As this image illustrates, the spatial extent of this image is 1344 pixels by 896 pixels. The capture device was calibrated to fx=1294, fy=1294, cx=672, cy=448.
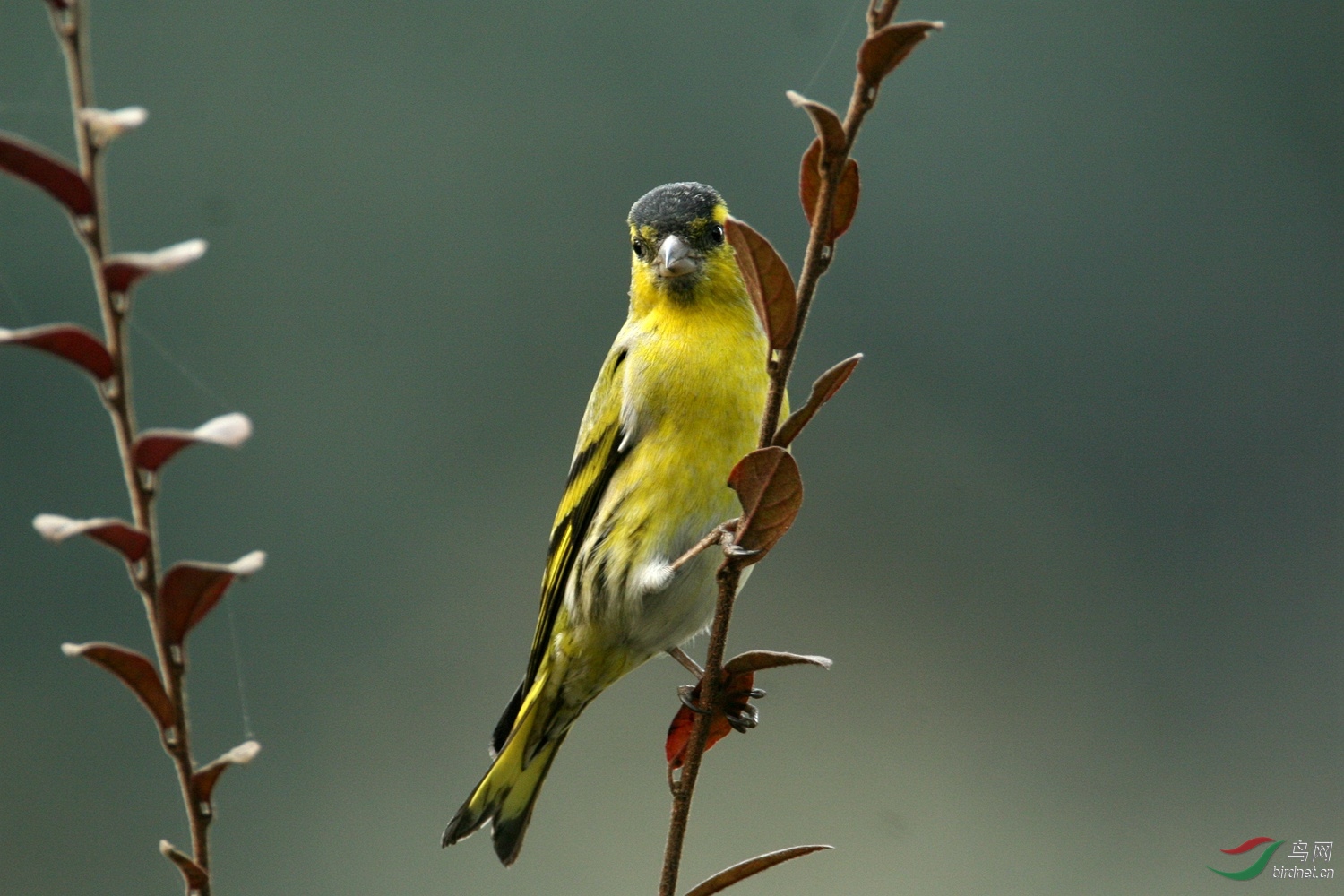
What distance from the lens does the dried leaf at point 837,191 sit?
3.19 ft

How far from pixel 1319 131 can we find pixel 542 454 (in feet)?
25.1

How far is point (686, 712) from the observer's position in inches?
58.6

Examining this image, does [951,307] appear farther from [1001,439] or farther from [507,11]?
[507,11]

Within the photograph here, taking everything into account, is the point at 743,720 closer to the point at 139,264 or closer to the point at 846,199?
the point at 846,199

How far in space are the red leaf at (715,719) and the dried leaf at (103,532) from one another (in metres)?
0.64

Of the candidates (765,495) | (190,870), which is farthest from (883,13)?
(190,870)

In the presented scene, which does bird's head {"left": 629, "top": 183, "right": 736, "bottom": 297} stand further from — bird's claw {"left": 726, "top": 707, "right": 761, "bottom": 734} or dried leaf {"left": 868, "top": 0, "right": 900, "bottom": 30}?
dried leaf {"left": 868, "top": 0, "right": 900, "bottom": 30}

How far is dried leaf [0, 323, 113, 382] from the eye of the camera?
28.4 inches

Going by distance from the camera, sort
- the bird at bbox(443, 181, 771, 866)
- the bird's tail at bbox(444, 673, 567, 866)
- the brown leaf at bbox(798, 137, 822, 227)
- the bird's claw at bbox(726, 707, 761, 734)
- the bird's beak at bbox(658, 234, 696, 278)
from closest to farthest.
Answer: the brown leaf at bbox(798, 137, 822, 227), the bird's claw at bbox(726, 707, 761, 734), the bird's tail at bbox(444, 673, 567, 866), the bird at bbox(443, 181, 771, 866), the bird's beak at bbox(658, 234, 696, 278)

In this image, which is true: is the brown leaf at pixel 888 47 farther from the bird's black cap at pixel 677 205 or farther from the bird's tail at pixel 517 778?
the bird's black cap at pixel 677 205

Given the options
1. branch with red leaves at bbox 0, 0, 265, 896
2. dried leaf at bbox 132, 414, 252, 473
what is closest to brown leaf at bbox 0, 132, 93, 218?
branch with red leaves at bbox 0, 0, 265, 896

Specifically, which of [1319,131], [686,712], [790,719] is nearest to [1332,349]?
[1319,131]

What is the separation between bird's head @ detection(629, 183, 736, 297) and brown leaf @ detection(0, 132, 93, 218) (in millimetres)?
2041

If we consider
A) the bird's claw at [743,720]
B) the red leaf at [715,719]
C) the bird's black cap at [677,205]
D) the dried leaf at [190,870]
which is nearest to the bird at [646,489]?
the bird's black cap at [677,205]
